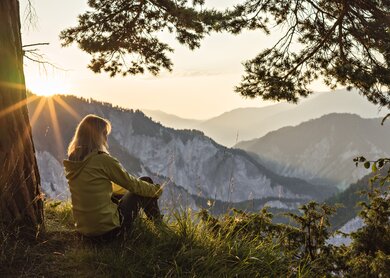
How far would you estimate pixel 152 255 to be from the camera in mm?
3895

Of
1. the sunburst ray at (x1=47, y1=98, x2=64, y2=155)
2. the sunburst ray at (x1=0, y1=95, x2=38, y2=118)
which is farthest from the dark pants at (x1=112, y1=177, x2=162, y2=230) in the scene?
the sunburst ray at (x1=47, y1=98, x2=64, y2=155)

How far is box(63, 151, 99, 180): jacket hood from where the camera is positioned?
14.2 feet

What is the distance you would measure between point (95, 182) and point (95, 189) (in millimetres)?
70

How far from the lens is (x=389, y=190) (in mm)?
5891

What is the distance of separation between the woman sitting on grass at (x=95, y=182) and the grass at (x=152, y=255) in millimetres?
163

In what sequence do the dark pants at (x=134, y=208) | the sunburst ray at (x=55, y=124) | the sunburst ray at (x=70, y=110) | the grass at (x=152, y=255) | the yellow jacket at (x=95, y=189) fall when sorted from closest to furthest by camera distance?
the grass at (x=152, y=255) < the yellow jacket at (x=95, y=189) < the dark pants at (x=134, y=208) < the sunburst ray at (x=55, y=124) < the sunburst ray at (x=70, y=110)

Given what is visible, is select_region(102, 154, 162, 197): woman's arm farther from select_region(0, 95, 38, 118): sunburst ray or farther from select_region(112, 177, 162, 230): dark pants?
select_region(0, 95, 38, 118): sunburst ray

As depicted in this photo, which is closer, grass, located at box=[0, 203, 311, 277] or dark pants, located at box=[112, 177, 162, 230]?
grass, located at box=[0, 203, 311, 277]

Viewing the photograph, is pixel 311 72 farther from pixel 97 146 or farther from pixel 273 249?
pixel 97 146

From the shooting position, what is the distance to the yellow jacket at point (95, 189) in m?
4.32

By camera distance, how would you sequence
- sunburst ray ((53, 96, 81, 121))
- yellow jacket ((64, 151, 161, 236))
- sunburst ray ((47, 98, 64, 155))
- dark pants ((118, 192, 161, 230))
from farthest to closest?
1. sunburst ray ((53, 96, 81, 121))
2. sunburst ray ((47, 98, 64, 155))
3. dark pants ((118, 192, 161, 230))
4. yellow jacket ((64, 151, 161, 236))

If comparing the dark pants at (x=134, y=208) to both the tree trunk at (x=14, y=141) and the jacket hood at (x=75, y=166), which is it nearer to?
the jacket hood at (x=75, y=166)

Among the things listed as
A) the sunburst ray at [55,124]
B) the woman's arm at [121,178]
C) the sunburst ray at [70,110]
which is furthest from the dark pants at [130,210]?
the sunburst ray at [70,110]

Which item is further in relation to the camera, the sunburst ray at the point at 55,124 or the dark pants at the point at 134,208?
the sunburst ray at the point at 55,124
